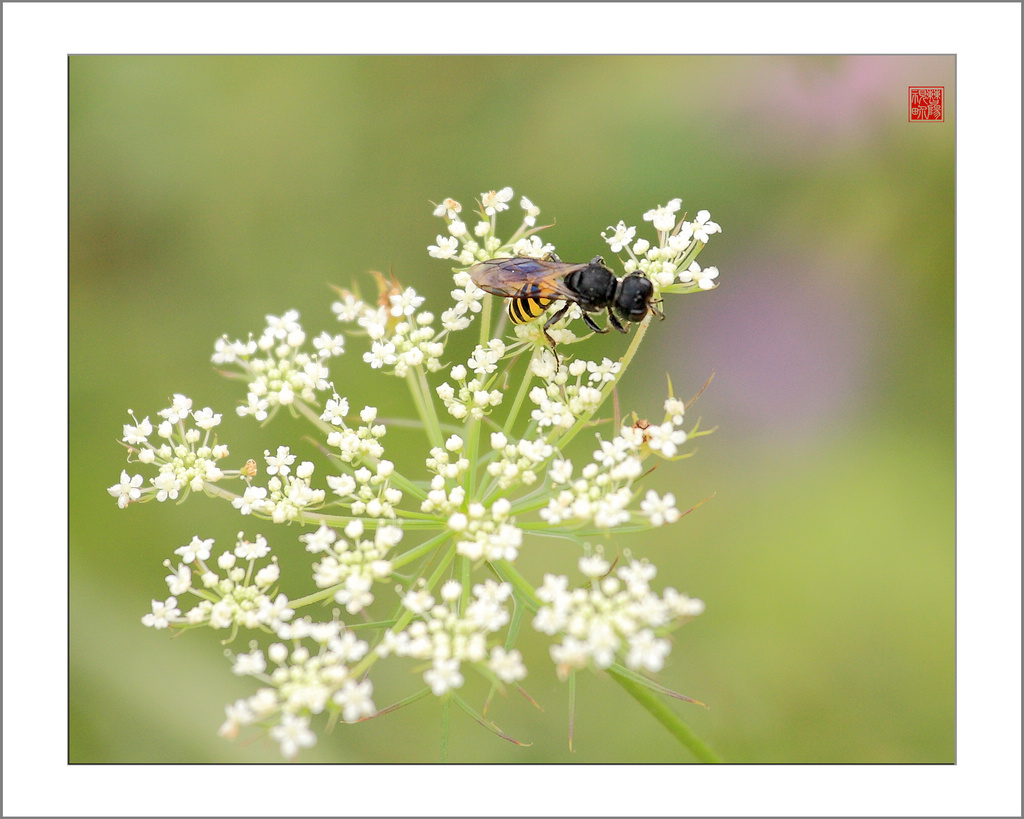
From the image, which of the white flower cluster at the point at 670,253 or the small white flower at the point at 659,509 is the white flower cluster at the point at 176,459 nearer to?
the small white flower at the point at 659,509

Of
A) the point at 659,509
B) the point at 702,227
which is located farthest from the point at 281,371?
the point at 702,227

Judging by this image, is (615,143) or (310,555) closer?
(310,555)

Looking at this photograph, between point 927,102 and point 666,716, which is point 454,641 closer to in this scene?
point 666,716

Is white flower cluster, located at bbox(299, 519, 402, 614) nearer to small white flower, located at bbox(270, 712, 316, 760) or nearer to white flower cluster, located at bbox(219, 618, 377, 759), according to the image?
white flower cluster, located at bbox(219, 618, 377, 759)

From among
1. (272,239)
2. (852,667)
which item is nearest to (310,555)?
(272,239)

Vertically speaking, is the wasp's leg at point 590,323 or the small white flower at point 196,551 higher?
the wasp's leg at point 590,323

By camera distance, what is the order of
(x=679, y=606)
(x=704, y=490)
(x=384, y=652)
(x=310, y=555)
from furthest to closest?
(x=704, y=490) < (x=310, y=555) < (x=384, y=652) < (x=679, y=606)

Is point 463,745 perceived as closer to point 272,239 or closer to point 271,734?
point 271,734

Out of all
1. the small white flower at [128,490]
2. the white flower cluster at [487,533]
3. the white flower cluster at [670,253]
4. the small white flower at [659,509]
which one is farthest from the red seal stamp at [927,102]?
the small white flower at [128,490]
